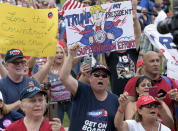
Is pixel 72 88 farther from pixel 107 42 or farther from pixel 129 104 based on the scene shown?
pixel 107 42

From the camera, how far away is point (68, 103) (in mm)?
7121

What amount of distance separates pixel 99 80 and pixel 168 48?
234cm

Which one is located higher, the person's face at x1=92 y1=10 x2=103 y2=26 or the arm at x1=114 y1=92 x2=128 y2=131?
the person's face at x1=92 y1=10 x2=103 y2=26

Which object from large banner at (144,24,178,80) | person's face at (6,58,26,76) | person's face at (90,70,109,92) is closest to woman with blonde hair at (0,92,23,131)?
person's face at (6,58,26,76)

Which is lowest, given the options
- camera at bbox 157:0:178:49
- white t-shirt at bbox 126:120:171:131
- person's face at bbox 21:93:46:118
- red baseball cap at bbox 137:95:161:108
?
white t-shirt at bbox 126:120:171:131

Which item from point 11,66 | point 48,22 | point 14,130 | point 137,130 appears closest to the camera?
point 14,130

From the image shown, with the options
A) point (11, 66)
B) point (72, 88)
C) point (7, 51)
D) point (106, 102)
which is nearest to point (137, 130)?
point (106, 102)

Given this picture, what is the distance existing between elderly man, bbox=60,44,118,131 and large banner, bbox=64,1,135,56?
1.06 meters

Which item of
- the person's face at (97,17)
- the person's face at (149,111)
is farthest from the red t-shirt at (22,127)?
the person's face at (97,17)

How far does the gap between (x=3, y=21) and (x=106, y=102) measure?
236 cm

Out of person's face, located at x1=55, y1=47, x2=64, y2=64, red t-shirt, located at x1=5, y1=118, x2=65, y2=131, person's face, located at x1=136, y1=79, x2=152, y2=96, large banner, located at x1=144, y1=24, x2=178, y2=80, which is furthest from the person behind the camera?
person's face, located at x1=55, y1=47, x2=64, y2=64

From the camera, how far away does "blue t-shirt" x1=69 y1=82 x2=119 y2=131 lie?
5.20 meters

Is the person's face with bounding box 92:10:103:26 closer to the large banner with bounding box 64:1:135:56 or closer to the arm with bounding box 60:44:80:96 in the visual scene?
the large banner with bounding box 64:1:135:56

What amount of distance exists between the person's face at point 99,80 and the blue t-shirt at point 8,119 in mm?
1039
